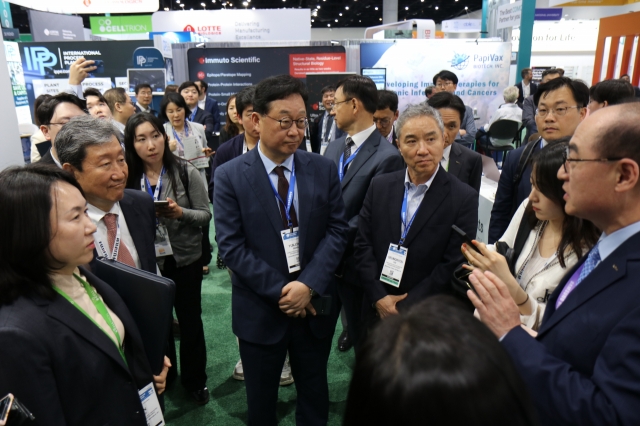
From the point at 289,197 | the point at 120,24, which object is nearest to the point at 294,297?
the point at 289,197

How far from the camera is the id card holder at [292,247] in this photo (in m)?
1.88

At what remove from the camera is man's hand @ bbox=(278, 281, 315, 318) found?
5.97ft

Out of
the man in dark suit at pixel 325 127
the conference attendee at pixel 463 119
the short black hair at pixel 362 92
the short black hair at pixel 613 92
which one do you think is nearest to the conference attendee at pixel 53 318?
the short black hair at pixel 362 92

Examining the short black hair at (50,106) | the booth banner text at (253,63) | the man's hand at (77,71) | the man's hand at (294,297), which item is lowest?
the man's hand at (294,297)

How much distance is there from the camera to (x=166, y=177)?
246 centimetres

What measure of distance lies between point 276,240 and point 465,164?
1.75 m

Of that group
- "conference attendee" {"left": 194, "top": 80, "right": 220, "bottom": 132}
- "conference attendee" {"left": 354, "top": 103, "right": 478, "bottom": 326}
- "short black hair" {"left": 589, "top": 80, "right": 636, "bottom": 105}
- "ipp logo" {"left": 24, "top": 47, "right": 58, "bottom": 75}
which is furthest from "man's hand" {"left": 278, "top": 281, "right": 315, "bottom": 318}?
"ipp logo" {"left": 24, "top": 47, "right": 58, "bottom": 75}

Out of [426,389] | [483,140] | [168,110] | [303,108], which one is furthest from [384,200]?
[483,140]

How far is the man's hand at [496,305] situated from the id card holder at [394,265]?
0.86 metres

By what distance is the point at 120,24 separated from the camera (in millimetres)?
16031

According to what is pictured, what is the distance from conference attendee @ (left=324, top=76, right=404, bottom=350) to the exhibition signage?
11880 mm

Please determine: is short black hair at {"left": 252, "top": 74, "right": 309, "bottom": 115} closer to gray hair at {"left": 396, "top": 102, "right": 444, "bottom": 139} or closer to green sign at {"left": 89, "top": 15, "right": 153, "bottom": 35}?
gray hair at {"left": 396, "top": 102, "right": 444, "bottom": 139}

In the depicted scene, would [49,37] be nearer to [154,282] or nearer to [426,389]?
[154,282]

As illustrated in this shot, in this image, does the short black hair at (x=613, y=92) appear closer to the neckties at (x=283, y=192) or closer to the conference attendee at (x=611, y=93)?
the conference attendee at (x=611, y=93)
